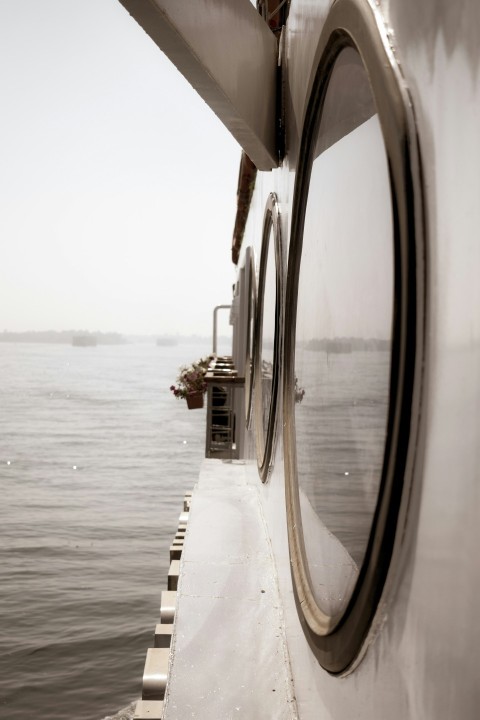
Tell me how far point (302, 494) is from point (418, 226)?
0.94 meters

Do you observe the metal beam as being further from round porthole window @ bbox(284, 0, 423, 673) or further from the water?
the water

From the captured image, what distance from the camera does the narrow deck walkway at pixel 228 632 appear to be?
1616mm

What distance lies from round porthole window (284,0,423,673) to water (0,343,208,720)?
756 cm

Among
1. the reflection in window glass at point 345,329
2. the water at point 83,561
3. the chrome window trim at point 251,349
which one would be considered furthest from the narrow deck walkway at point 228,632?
the water at point 83,561

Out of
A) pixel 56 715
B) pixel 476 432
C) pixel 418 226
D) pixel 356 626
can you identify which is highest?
pixel 418 226

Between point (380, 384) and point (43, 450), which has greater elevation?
point (380, 384)

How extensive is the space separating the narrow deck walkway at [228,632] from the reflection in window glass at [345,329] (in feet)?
1.30

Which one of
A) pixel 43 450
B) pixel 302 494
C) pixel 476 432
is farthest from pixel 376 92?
pixel 43 450

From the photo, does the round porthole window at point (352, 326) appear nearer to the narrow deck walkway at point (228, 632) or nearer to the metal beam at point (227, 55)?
the narrow deck walkway at point (228, 632)

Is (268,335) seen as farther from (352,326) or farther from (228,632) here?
(352,326)

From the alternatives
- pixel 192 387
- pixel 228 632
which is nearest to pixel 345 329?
pixel 228 632

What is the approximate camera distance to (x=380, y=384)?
856 mm

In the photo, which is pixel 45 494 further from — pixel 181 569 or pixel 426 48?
pixel 426 48

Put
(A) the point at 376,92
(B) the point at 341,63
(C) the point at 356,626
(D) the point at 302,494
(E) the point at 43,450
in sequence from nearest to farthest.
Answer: (A) the point at 376,92, (C) the point at 356,626, (B) the point at 341,63, (D) the point at 302,494, (E) the point at 43,450
